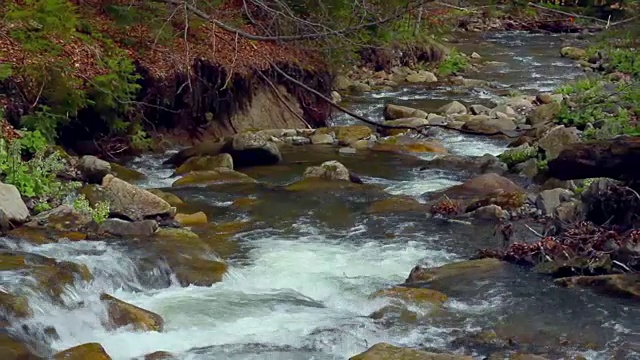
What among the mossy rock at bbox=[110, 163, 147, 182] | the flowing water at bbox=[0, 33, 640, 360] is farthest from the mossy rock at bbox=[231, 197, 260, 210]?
the mossy rock at bbox=[110, 163, 147, 182]

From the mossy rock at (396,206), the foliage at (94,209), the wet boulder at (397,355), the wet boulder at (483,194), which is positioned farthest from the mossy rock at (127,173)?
the wet boulder at (397,355)

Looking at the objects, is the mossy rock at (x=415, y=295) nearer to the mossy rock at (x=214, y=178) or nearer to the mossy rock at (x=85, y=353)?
the mossy rock at (x=85, y=353)

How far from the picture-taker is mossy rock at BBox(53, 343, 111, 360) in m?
5.93

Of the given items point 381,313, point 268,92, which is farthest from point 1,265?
point 268,92

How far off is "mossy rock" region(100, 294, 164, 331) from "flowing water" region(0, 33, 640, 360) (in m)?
0.08

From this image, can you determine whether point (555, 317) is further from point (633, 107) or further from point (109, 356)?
point (633, 107)

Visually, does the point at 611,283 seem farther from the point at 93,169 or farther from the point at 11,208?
the point at 93,169

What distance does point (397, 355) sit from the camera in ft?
20.1

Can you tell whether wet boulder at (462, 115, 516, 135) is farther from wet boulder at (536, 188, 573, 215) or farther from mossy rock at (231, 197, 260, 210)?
mossy rock at (231, 197, 260, 210)

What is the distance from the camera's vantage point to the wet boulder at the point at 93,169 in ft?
37.3

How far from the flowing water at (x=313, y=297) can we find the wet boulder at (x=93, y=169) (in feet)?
3.37

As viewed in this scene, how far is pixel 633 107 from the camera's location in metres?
14.1

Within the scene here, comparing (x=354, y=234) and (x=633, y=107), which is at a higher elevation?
(x=633, y=107)

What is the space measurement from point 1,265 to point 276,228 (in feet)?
12.1
